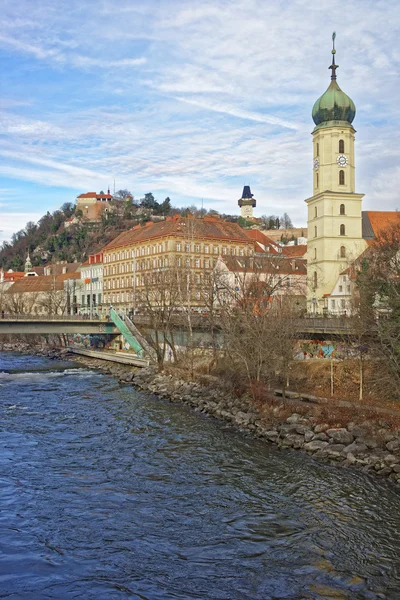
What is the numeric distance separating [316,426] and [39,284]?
9751 centimetres

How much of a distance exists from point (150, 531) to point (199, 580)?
282cm

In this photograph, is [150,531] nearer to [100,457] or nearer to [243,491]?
[243,491]

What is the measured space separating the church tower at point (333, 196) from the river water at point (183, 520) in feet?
143

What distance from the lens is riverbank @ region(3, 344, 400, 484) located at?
70.7 feet

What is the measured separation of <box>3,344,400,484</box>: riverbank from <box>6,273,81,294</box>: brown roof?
80960mm

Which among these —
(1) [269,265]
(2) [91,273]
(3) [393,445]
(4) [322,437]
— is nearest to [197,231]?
(2) [91,273]

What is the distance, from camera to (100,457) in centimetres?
2241

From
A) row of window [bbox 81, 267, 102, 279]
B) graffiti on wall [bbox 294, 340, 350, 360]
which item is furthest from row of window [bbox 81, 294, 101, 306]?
graffiti on wall [bbox 294, 340, 350, 360]

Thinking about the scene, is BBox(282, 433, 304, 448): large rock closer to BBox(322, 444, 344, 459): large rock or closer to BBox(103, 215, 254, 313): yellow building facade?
BBox(322, 444, 344, 459): large rock

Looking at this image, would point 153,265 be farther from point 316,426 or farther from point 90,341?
point 316,426

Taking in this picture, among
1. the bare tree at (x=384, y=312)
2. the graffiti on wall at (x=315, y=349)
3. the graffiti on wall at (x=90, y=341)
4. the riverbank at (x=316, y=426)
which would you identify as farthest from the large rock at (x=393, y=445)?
the graffiti on wall at (x=90, y=341)

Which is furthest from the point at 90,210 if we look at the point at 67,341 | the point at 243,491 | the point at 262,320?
the point at 243,491

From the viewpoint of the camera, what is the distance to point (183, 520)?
52.9 ft

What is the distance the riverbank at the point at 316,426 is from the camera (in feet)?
70.7
